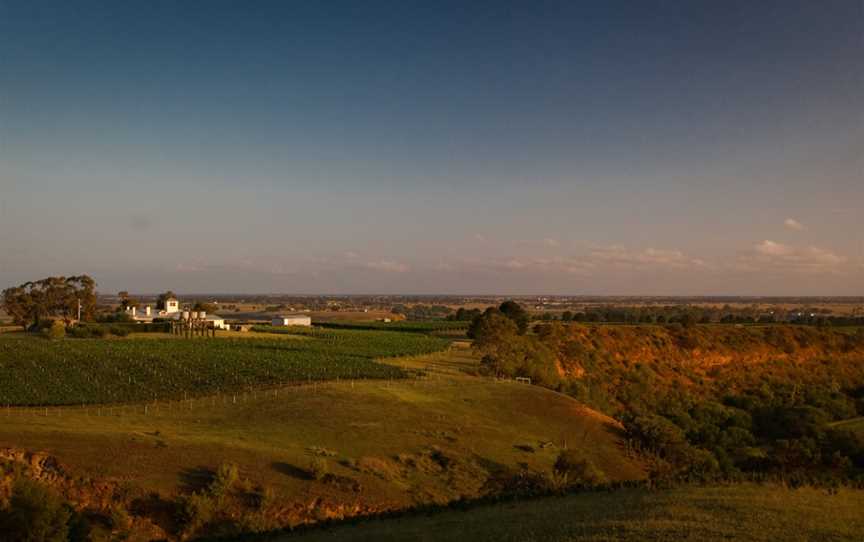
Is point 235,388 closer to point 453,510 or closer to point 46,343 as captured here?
point 453,510

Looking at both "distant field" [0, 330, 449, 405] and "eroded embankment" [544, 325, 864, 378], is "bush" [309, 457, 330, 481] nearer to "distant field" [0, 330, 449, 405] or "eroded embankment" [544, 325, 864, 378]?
"distant field" [0, 330, 449, 405]

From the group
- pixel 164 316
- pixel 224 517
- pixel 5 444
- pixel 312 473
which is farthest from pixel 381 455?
pixel 164 316

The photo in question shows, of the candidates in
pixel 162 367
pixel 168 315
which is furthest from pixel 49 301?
pixel 162 367

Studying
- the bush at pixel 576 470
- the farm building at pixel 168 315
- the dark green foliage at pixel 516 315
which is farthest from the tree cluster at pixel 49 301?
the bush at pixel 576 470

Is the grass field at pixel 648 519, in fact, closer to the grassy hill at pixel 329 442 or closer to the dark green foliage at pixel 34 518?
the grassy hill at pixel 329 442

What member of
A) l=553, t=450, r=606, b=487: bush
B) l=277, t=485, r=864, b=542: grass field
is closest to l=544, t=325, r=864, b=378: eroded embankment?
l=553, t=450, r=606, b=487: bush
